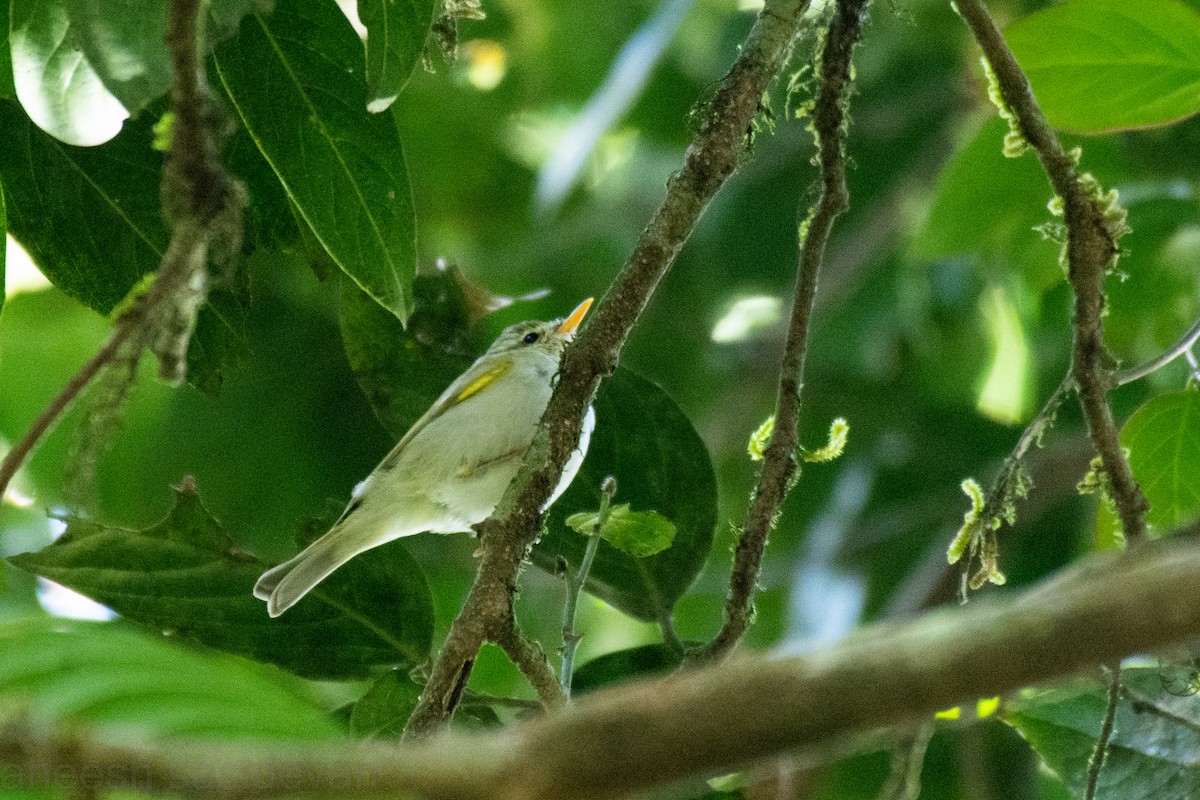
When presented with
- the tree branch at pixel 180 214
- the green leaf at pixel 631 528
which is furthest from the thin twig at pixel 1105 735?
the tree branch at pixel 180 214

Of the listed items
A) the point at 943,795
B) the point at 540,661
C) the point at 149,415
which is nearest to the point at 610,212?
the point at 149,415

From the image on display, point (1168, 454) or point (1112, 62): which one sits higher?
point (1112, 62)

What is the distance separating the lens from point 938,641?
0.71 metres

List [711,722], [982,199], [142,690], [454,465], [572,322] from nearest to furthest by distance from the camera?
[711,722], [142,690], [982,199], [454,465], [572,322]

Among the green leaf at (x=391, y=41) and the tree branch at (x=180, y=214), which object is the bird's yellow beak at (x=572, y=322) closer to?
the green leaf at (x=391, y=41)

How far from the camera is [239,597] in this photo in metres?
2.20

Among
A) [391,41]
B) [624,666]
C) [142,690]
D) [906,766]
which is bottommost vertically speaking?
[906,766]

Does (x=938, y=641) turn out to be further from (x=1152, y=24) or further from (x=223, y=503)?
(x=223, y=503)

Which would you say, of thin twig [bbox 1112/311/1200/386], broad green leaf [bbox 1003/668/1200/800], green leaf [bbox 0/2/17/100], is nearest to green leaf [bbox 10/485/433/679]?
green leaf [bbox 0/2/17/100]

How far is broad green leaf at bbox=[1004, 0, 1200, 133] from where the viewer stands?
2102mm

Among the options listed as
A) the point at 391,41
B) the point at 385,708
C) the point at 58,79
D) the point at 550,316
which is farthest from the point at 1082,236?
the point at 550,316

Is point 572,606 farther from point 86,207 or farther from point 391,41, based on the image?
point 86,207

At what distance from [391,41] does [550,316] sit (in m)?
2.74

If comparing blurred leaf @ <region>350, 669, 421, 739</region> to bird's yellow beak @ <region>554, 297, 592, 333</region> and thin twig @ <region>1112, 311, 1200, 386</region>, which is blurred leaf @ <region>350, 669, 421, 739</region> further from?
bird's yellow beak @ <region>554, 297, 592, 333</region>
